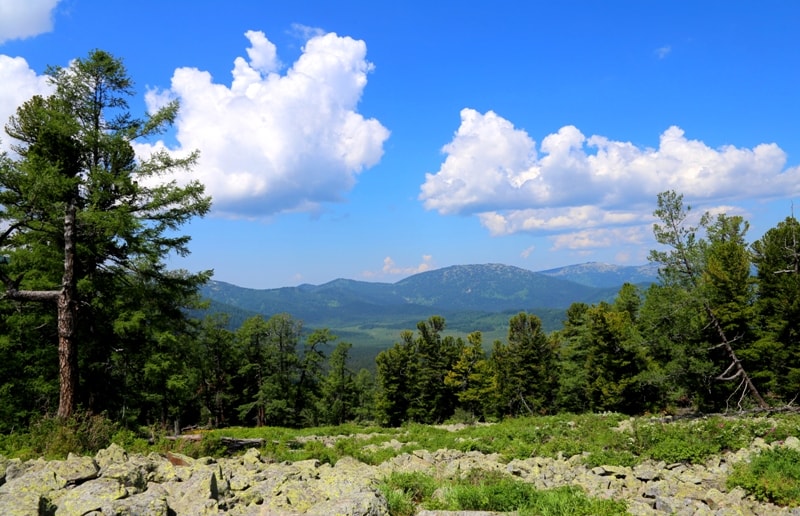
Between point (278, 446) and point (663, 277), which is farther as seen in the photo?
point (663, 277)

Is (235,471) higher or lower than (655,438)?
higher

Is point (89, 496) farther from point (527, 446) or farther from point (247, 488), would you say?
point (527, 446)

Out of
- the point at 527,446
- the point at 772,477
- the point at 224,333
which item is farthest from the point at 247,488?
the point at 224,333

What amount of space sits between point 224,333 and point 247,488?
39.5 meters

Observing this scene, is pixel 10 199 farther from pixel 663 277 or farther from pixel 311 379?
pixel 311 379

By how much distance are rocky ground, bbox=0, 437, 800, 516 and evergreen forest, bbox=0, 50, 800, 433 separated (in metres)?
6.37

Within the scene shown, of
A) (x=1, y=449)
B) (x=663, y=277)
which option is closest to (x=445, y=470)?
(x=1, y=449)

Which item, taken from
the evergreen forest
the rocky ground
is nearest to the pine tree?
the evergreen forest

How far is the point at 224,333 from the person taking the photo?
43.8 m

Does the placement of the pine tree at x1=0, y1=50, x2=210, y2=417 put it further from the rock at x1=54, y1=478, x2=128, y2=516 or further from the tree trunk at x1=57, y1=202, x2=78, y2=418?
the rock at x1=54, y1=478, x2=128, y2=516

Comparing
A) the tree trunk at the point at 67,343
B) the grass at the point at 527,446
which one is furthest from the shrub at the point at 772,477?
the tree trunk at the point at 67,343

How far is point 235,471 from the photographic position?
→ 350 inches

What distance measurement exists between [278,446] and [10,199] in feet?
37.2

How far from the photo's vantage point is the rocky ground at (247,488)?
5.95m
